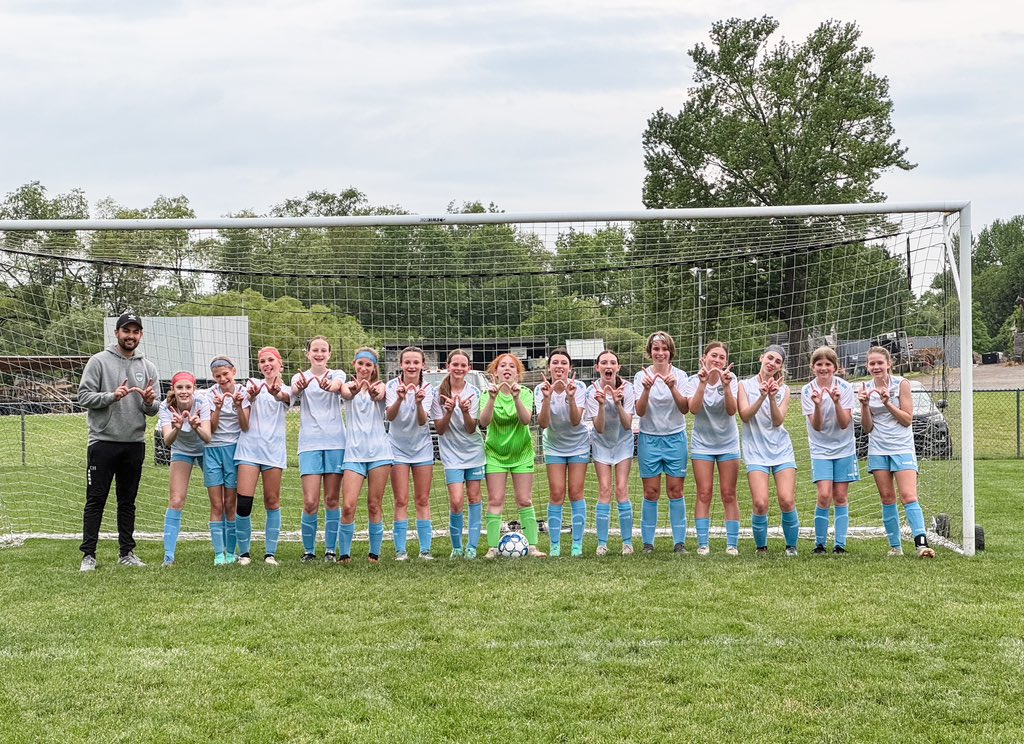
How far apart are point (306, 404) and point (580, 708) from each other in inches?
160

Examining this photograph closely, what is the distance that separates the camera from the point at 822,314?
31.9 ft

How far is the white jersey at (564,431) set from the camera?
758 centimetres

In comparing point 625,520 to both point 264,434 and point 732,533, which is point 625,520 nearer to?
point 732,533

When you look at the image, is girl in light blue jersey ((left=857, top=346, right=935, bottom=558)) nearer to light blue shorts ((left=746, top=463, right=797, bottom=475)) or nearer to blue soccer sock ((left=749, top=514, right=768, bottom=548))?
light blue shorts ((left=746, top=463, right=797, bottom=475))

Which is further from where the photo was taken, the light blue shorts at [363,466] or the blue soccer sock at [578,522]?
the blue soccer sock at [578,522]

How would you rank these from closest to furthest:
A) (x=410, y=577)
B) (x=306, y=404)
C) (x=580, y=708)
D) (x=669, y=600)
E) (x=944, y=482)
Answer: (x=580, y=708) → (x=669, y=600) → (x=410, y=577) → (x=306, y=404) → (x=944, y=482)

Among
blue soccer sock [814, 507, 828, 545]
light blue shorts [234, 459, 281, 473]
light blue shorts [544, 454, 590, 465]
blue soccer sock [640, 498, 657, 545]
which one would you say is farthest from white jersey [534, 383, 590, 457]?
light blue shorts [234, 459, 281, 473]

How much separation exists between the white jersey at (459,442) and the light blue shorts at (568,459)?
56cm

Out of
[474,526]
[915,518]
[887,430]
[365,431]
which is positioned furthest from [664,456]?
[365,431]

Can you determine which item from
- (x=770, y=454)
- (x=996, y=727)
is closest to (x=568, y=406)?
(x=770, y=454)

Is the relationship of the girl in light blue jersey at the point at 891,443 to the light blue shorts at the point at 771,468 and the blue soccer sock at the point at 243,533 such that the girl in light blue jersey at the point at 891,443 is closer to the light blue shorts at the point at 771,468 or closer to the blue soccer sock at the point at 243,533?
the light blue shorts at the point at 771,468

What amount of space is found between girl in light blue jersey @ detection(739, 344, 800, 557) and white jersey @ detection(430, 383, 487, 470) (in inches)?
84.5

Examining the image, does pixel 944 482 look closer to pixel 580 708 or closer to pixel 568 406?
pixel 568 406

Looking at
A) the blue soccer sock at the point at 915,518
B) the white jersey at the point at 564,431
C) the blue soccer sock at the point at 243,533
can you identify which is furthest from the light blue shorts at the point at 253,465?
the blue soccer sock at the point at 915,518
